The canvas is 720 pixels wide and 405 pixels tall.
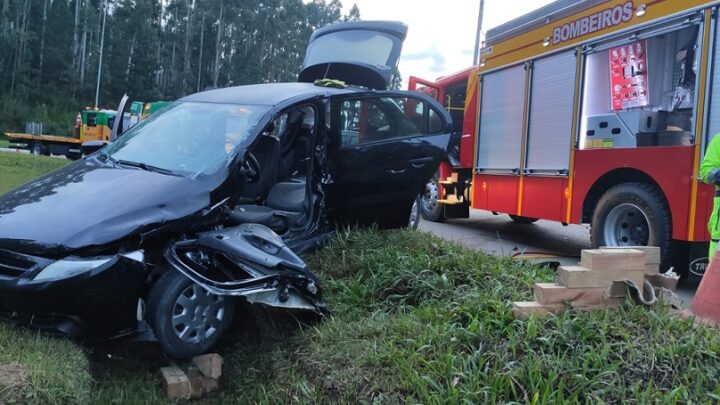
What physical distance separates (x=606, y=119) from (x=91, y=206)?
556 cm

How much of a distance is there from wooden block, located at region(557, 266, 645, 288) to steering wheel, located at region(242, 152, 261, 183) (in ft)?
7.64

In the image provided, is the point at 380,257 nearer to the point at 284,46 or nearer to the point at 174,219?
the point at 174,219

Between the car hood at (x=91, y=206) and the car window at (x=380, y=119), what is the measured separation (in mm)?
1583

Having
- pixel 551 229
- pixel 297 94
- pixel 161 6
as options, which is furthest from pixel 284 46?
pixel 297 94

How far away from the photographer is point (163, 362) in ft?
11.7

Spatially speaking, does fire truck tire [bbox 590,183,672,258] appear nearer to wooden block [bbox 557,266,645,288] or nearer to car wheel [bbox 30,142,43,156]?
wooden block [bbox 557,266,645,288]

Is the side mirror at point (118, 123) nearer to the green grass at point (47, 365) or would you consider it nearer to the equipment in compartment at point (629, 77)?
the green grass at point (47, 365)

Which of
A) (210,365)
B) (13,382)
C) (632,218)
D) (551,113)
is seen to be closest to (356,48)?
(551,113)

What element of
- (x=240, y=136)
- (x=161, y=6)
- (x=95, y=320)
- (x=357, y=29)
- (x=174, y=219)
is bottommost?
(x=95, y=320)

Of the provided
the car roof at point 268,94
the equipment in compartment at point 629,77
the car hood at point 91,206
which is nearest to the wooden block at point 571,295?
the car hood at point 91,206

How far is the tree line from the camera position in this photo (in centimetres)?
5531

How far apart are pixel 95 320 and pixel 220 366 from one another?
0.77 metres

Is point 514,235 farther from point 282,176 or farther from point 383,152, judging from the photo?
point 282,176

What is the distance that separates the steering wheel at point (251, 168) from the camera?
13.8ft
